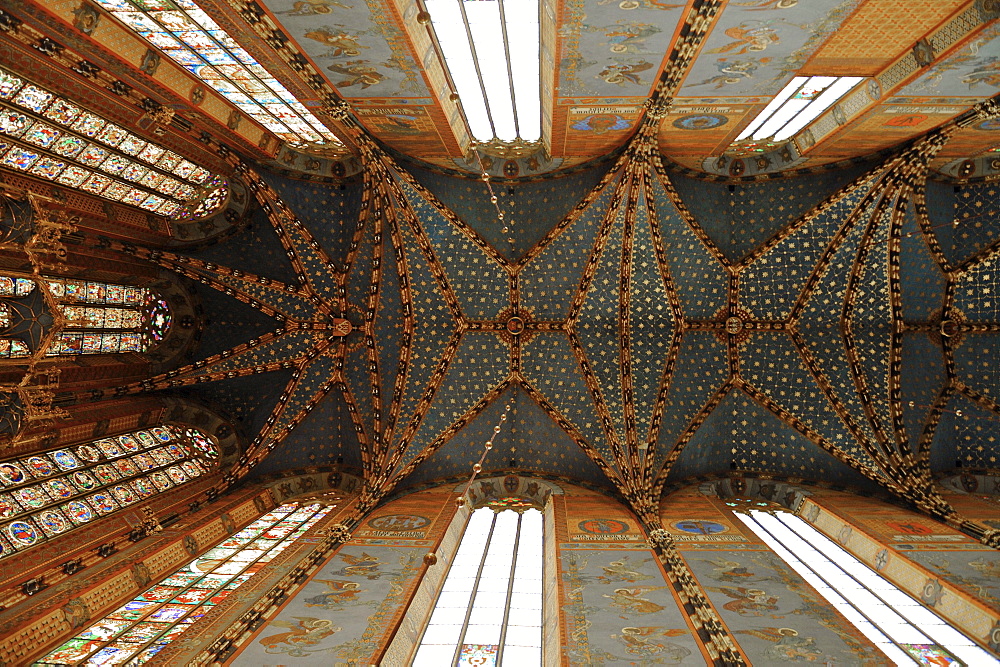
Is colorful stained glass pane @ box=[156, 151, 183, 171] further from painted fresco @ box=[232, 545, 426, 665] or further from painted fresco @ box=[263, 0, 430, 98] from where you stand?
painted fresco @ box=[232, 545, 426, 665]

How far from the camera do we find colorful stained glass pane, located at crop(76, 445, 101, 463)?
10828mm

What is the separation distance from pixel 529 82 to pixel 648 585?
7900 mm

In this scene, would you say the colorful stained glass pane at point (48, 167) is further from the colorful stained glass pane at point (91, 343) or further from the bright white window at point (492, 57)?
the bright white window at point (492, 57)

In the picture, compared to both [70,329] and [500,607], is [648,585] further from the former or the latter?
[70,329]

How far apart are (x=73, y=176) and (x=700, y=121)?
10816mm

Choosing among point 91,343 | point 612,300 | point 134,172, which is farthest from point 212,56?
point 612,300

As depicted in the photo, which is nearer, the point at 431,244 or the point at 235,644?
the point at 235,644

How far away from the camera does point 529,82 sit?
9820 mm

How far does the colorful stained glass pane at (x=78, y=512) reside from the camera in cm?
947

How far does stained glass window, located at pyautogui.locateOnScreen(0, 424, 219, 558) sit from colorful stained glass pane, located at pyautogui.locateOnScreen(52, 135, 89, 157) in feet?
16.6

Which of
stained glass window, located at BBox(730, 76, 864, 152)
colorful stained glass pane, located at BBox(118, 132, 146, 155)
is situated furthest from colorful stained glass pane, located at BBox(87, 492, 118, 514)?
stained glass window, located at BBox(730, 76, 864, 152)

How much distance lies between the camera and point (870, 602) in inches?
323

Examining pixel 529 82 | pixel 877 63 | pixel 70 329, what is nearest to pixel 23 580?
pixel 70 329

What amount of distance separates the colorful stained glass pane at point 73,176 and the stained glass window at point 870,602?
13175mm
